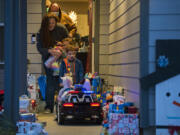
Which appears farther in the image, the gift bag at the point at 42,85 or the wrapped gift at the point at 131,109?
the gift bag at the point at 42,85

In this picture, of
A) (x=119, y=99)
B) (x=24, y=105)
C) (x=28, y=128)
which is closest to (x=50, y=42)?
(x=24, y=105)

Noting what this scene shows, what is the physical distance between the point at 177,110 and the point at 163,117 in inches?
9.2

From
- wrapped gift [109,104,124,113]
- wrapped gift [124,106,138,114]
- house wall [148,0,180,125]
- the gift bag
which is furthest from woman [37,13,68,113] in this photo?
house wall [148,0,180,125]

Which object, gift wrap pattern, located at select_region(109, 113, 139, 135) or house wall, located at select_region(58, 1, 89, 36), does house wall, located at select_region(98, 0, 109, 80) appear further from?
house wall, located at select_region(58, 1, 89, 36)

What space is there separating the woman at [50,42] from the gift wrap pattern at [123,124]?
13.4 ft

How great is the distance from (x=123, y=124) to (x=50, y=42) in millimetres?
4902

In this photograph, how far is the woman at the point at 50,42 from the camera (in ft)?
35.3

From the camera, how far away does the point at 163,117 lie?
6383 millimetres

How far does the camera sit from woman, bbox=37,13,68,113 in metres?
10.8

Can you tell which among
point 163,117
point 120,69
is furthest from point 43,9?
point 163,117

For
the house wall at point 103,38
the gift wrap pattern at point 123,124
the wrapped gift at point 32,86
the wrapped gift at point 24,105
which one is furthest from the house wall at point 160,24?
the house wall at point 103,38

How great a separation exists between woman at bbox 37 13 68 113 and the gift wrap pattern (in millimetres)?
4078

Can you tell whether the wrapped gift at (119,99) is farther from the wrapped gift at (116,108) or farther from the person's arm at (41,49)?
the person's arm at (41,49)

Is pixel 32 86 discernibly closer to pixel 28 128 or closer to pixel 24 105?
pixel 24 105
